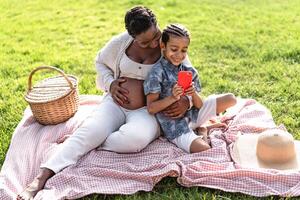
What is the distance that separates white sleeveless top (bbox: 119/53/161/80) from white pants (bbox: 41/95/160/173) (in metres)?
0.26

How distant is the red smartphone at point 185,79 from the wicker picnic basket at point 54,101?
101 cm

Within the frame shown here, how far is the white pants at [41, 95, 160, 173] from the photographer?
144 inches

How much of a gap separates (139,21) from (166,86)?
1.74ft

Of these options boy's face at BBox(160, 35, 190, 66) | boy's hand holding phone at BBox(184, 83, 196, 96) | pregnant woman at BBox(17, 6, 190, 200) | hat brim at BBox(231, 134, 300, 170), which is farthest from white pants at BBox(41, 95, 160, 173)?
hat brim at BBox(231, 134, 300, 170)

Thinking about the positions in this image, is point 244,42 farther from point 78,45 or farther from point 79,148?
point 79,148

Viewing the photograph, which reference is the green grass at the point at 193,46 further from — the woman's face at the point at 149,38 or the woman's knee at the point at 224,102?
the woman's face at the point at 149,38

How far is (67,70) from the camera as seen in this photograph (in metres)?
5.95

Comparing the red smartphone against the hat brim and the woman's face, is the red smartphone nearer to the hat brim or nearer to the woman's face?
the woman's face

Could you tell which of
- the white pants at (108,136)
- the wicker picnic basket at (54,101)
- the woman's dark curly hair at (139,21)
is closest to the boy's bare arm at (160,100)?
Answer: the white pants at (108,136)

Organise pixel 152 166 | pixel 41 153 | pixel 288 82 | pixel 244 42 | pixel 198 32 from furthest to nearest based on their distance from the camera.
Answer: pixel 198 32, pixel 244 42, pixel 288 82, pixel 41 153, pixel 152 166

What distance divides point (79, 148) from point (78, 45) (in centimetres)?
344

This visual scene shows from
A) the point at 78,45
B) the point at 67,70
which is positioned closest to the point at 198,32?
the point at 78,45

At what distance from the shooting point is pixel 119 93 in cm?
396

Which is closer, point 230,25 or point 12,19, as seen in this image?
point 230,25
